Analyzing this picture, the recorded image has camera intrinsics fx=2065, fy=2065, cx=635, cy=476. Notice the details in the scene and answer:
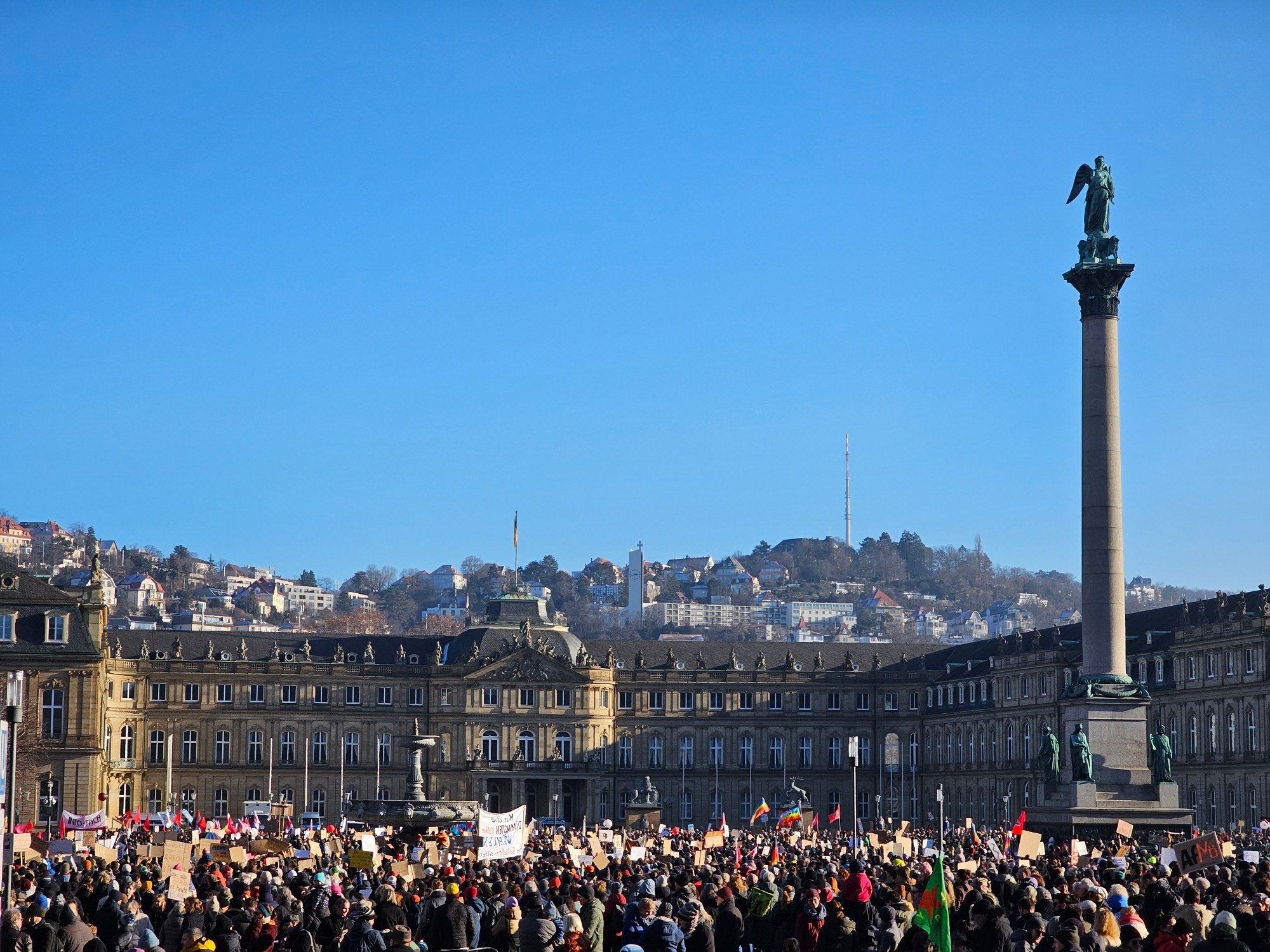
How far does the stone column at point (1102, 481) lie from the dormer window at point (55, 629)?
70.7 m

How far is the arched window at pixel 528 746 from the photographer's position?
447 feet

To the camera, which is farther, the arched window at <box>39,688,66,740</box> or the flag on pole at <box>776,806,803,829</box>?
the arched window at <box>39,688,66,740</box>

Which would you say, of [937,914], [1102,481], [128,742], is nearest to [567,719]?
[128,742]

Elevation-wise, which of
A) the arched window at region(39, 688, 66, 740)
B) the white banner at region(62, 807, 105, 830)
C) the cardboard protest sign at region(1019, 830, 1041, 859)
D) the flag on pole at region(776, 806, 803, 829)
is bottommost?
the flag on pole at region(776, 806, 803, 829)

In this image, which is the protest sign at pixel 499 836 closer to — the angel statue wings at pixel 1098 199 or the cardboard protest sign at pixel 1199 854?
the cardboard protest sign at pixel 1199 854

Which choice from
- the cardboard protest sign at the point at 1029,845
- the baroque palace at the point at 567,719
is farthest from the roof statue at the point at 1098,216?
the baroque palace at the point at 567,719

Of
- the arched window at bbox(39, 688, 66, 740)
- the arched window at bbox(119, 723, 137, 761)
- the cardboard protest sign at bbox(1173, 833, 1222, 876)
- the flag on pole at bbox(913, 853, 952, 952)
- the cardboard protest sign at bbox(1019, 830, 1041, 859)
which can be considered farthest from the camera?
the arched window at bbox(119, 723, 137, 761)

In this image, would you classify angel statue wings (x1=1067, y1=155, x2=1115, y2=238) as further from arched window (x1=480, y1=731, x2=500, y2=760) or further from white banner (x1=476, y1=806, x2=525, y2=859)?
arched window (x1=480, y1=731, x2=500, y2=760)

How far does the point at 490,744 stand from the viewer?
136125 mm

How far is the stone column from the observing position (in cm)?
5562

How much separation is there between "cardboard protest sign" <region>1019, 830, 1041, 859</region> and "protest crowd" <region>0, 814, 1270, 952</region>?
141cm

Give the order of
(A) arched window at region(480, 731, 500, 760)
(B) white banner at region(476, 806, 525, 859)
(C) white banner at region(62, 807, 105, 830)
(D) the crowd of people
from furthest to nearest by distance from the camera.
Result: (A) arched window at region(480, 731, 500, 760)
(C) white banner at region(62, 807, 105, 830)
(B) white banner at region(476, 806, 525, 859)
(D) the crowd of people

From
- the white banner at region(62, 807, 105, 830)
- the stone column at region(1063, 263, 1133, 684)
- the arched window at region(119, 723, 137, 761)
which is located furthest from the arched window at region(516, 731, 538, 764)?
the stone column at region(1063, 263, 1133, 684)

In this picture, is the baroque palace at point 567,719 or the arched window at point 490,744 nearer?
the baroque palace at point 567,719
